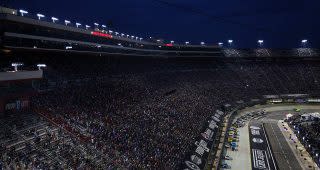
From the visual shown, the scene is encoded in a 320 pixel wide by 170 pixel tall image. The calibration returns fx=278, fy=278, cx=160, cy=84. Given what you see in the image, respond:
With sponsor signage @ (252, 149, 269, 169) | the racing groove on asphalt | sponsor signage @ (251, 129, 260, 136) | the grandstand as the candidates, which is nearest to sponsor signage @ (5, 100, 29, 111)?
the grandstand

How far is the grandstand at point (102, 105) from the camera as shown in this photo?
80.3 feet

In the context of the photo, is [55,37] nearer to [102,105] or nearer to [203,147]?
[102,105]

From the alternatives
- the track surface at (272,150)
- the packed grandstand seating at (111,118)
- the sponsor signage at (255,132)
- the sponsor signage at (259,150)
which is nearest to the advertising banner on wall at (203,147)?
the packed grandstand seating at (111,118)

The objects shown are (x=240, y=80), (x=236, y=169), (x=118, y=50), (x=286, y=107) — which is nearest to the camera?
(x=236, y=169)

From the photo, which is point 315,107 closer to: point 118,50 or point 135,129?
point 118,50

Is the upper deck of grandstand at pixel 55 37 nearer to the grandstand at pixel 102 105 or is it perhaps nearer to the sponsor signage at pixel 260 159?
the grandstand at pixel 102 105

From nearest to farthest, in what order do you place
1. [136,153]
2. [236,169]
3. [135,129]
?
[136,153], [135,129], [236,169]

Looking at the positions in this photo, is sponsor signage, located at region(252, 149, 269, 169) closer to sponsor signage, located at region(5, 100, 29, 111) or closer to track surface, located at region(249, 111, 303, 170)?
track surface, located at region(249, 111, 303, 170)

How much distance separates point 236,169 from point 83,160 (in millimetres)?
18548

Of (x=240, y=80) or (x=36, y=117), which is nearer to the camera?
(x=36, y=117)

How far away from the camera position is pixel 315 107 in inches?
2714

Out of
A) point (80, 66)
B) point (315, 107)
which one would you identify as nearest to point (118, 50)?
point (80, 66)

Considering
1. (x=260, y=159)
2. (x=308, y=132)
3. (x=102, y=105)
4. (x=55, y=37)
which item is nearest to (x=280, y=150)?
(x=260, y=159)

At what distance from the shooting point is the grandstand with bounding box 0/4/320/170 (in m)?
24.5
